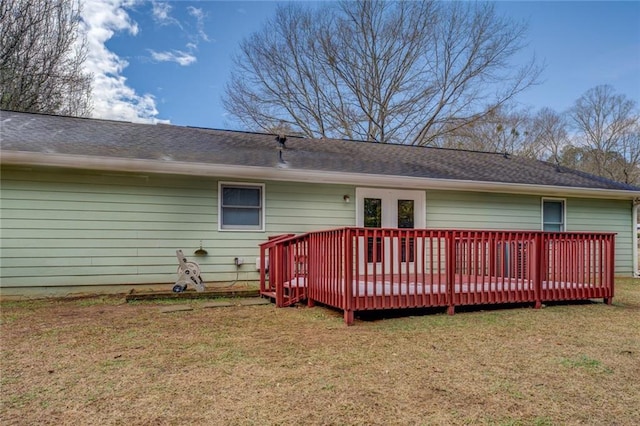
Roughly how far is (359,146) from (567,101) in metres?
21.2

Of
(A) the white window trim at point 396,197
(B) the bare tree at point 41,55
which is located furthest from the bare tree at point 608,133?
(B) the bare tree at point 41,55

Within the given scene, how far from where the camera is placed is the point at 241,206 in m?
7.64

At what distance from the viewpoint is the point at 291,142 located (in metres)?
10.0

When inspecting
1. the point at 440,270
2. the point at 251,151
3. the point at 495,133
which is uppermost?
Answer: the point at 495,133

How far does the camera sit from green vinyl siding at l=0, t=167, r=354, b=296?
657cm

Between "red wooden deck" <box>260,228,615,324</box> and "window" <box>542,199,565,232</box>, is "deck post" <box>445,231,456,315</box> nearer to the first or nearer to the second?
"red wooden deck" <box>260,228,615,324</box>

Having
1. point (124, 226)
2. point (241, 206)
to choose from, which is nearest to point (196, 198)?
point (241, 206)

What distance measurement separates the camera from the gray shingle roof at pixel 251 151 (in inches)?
278

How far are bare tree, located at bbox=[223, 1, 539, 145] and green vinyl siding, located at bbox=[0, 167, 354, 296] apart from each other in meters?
10.9

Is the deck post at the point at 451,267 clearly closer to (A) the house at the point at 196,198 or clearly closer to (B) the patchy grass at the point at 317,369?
(B) the patchy grass at the point at 317,369

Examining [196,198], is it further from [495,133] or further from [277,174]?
[495,133]

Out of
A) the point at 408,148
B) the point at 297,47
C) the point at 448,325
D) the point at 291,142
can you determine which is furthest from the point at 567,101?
the point at 448,325

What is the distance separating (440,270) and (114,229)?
5.32m

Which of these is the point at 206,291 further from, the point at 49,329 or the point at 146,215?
the point at 49,329
